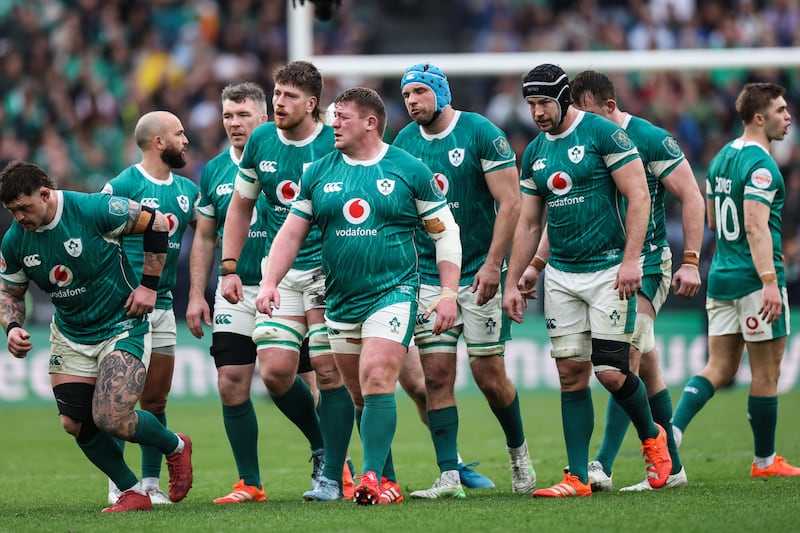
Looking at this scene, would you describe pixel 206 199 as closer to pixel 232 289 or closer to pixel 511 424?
pixel 232 289

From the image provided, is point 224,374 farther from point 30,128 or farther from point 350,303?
point 30,128

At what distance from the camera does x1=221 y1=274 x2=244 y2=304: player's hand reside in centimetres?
791

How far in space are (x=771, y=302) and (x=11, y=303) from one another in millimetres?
4879

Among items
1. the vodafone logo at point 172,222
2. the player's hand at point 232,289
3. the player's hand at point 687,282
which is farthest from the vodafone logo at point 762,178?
the vodafone logo at point 172,222

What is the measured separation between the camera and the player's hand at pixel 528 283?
26.3 feet

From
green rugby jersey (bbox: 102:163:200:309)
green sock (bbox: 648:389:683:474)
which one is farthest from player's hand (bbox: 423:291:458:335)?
green rugby jersey (bbox: 102:163:200:309)

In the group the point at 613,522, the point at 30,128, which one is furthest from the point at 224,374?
the point at 30,128

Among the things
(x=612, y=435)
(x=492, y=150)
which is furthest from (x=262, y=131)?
(x=612, y=435)

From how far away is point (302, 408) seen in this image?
27.0 feet

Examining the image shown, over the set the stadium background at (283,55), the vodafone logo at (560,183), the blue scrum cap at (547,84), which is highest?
the stadium background at (283,55)

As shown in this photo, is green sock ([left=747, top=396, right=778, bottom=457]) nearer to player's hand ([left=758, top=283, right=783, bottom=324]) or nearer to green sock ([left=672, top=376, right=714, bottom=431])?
green sock ([left=672, top=376, right=714, bottom=431])

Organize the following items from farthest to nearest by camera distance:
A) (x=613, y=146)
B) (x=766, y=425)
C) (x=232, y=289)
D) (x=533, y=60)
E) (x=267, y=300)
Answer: (x=533, y=60) < (x=766, y=425) < (x=232, y=289) < (x=613, y=146) < (x=267, y=300)

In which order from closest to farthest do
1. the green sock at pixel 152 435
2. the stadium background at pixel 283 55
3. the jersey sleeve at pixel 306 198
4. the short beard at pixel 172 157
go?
1. the jersey sleeve at pixel 306 198
2. the green sock at pixel 152 435
3. the short beard at pixel 172 157
4. the stadium background at pixel 283 55

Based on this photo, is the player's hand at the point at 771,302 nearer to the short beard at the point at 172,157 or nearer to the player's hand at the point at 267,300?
the player's hand at the point at 267,300
